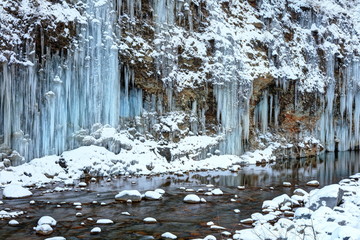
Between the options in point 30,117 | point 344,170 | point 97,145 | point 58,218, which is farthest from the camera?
point 344,170

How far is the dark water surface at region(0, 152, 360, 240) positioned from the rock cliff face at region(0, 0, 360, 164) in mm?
4438

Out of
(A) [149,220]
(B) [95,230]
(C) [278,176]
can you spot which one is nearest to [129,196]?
(A) [149,220]

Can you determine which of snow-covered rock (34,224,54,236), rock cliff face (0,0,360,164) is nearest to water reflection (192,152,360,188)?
rock cliff face (0,0,360,164)

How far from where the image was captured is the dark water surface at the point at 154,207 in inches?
331

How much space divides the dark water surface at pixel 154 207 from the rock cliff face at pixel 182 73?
4.44 metres

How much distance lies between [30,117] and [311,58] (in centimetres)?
2245

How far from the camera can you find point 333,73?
29844mm

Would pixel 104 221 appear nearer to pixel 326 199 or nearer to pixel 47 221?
pixel 47 221

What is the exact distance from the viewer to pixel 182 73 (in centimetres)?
2312

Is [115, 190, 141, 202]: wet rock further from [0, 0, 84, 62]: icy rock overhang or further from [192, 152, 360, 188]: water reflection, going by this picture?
[0, 0, 84, 62]: icy rock overhang

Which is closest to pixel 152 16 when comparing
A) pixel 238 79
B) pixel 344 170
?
pixel 238 79

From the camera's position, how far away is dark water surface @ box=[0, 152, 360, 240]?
8398mm

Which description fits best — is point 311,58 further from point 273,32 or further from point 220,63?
point 220,63

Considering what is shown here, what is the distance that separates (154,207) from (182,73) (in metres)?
13.5
